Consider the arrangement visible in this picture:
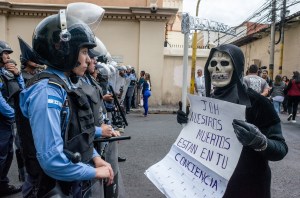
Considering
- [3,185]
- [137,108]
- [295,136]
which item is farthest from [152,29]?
[3,185]

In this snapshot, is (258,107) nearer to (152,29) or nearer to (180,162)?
(180,162)

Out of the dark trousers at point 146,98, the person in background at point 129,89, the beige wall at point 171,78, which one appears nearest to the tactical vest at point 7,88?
the dark trousers at point 146,98

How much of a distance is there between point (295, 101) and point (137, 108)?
6.23 m

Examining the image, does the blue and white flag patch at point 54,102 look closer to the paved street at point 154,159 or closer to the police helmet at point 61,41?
the police helmet at point 61,41

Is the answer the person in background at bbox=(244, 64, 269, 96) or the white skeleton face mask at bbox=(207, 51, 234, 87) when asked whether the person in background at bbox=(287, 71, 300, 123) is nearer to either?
the person in background at bbox=(244, 64, 269, 96)

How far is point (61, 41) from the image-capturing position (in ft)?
6.09

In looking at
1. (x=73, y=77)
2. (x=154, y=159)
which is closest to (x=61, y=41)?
(x=73, y=77)

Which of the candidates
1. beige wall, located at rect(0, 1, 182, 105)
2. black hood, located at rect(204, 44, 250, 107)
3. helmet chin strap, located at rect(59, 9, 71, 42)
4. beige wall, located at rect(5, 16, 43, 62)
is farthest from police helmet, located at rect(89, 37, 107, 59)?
beige wall, located at rect(5, 16, 43, 62)

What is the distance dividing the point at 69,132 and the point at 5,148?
2965mm

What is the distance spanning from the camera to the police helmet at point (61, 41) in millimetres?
1861

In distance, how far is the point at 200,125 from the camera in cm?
258

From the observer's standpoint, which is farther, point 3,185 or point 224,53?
point 3,185

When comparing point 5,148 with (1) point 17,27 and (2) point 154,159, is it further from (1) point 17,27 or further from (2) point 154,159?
(1) point 17,27

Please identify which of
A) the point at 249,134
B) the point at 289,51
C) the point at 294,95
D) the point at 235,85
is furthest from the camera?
the point at 289,51
